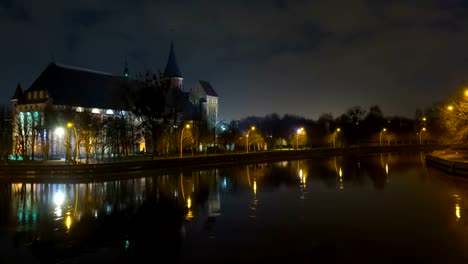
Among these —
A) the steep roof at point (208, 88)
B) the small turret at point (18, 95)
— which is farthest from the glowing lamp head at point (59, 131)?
the steep roof at point (208, 88)

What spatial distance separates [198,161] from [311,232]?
43452 millimetres

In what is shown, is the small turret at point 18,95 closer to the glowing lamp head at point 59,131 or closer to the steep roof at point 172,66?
the glowing lamp head at point 59,131

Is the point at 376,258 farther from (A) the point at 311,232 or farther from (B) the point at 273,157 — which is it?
(B) the point at 273,157

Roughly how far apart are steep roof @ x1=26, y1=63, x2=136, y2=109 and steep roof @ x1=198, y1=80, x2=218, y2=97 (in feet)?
143

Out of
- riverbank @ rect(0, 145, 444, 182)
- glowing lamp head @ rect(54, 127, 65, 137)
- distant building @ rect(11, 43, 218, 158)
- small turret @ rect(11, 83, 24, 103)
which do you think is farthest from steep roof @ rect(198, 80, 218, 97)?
riverbank @ rect(0, 145, 444, 182)

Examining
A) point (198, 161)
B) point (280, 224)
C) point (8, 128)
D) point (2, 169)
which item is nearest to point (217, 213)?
point (280, 224)

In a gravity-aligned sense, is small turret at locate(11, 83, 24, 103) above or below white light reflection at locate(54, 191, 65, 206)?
above

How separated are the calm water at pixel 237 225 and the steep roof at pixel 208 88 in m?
112

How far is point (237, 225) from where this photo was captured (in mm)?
16281

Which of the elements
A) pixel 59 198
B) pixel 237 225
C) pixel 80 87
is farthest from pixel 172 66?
pixel 237 225

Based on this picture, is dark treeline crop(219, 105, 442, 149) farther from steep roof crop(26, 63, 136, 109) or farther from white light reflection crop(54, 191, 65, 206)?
white light reflection crop(54, 191, 65, 206)

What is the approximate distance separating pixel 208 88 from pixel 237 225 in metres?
126

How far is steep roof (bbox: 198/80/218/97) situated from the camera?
139 meters

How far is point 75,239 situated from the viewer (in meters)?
14.2
